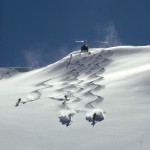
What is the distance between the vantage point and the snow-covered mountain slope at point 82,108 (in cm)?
2617

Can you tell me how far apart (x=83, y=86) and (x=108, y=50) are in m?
16.2

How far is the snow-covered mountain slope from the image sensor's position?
26.2 metres

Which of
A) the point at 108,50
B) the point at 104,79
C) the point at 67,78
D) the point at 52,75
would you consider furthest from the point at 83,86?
the point at 108,50

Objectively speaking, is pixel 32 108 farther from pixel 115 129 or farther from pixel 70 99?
pixel 115 129

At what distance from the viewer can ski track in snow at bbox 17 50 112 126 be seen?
33.8m

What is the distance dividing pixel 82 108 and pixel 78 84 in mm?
8646

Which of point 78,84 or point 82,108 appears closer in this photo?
point 82,108

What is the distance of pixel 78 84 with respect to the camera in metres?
41.3

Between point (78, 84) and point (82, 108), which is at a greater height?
point (78, 84)

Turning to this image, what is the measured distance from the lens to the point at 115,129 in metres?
27.5

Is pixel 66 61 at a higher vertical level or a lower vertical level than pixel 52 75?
higher

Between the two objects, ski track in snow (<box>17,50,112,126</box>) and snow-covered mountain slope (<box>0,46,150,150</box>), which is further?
ski track in snow (<box>17,50,112,126</box>)

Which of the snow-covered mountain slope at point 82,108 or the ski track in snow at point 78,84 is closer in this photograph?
the snow-covered mountain slope at point 82,108

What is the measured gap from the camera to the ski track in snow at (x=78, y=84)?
111 feet
